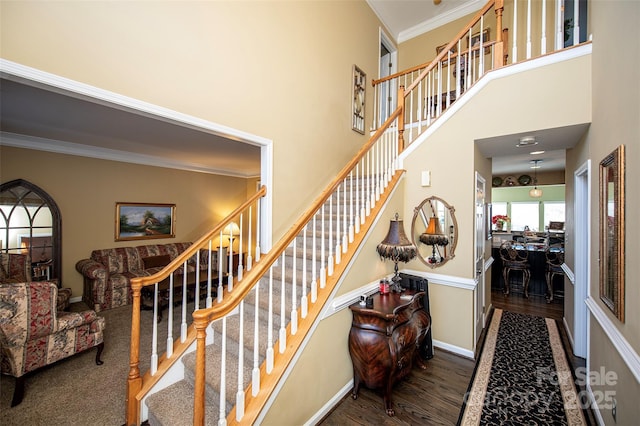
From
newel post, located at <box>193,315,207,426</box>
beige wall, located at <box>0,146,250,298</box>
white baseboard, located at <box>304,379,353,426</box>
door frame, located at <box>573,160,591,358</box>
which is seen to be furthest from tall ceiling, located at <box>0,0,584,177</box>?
white baseboard, located at <box>304,379,353,426</box>

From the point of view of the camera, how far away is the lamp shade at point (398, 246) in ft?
8.09

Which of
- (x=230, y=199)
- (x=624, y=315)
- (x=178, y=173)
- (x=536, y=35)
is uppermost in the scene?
(x=536, y=35)

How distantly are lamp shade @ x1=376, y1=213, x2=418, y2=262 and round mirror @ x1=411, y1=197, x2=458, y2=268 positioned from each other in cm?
74

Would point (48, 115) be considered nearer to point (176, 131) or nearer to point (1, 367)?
point (176, 131)

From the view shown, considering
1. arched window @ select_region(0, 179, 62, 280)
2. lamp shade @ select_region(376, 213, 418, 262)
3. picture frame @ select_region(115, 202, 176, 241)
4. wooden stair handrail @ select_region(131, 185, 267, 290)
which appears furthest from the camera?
picture frame @ select_region(115, 202, 176, 241)

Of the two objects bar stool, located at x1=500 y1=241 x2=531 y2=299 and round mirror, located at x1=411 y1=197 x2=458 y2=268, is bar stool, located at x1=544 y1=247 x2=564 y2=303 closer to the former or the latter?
bar stool, located at x1=500 y1=241 x2=531 y2=299

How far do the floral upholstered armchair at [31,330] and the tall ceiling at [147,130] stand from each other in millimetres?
1785

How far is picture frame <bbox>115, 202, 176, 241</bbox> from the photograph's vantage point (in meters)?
5.16

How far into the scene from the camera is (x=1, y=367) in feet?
7.57

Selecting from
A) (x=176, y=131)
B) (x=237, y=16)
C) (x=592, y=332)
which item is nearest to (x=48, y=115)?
(x=176, y=131)

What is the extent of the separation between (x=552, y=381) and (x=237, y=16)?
187 inches

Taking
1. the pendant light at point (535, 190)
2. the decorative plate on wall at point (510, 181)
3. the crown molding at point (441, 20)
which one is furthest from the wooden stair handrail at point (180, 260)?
the decorative plate on wall at point (510, 181)

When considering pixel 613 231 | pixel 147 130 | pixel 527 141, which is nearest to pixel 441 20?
pixel 527 141

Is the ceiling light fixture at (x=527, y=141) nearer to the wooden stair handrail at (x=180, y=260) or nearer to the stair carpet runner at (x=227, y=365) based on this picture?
the stair carpet runner at (x=227, y=365)
